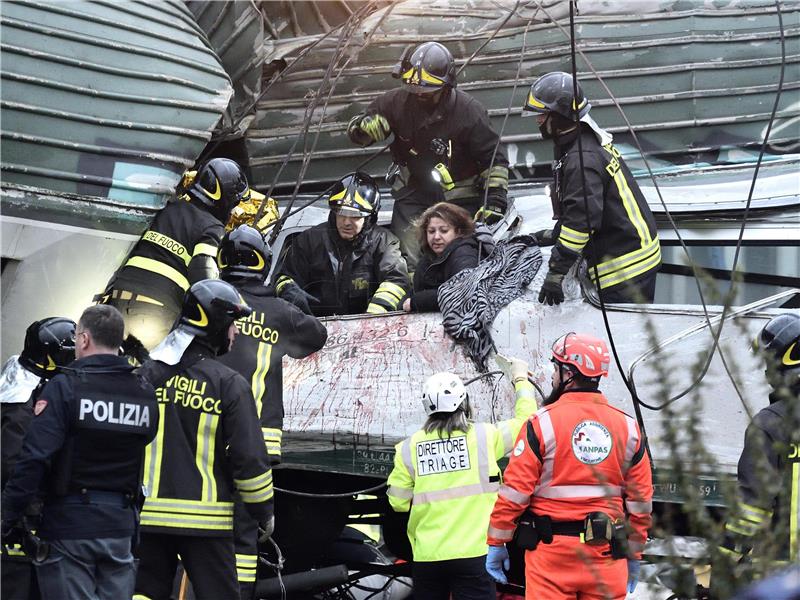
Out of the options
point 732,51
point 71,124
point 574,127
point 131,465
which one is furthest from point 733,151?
point 131,465

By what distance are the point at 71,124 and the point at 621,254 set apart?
3325 millimetres

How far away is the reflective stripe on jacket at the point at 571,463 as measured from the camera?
16.3 ft

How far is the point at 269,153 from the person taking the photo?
950 centimetres

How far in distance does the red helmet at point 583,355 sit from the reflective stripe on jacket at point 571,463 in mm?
109

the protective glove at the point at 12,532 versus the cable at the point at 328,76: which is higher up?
the cable at the point at 328,76

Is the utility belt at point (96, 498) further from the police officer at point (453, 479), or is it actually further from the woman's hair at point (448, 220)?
the woman's hair at point (448, 220)

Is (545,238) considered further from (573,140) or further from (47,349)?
(47,349)

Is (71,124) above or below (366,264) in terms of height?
above

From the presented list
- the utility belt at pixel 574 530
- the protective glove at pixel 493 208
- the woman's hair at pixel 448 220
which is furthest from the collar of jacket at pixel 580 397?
the protective glove at pixel 493 208

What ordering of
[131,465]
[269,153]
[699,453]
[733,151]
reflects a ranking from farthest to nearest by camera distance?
[269,153] → [733,151] → [131,465] → [699,453]

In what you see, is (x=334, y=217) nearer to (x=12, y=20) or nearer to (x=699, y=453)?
(x=12, y=20)

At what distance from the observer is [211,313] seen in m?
5.30

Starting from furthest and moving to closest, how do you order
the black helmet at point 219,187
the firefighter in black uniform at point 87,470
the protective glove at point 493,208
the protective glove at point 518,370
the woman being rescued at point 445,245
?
1. the protective glove at point 493,208
2. the black helmet at point 219,187
3. the woman being rescued at point 445,245
4. the protective glove at point 518,370
5. the firefighter in black uniform at point 87,470

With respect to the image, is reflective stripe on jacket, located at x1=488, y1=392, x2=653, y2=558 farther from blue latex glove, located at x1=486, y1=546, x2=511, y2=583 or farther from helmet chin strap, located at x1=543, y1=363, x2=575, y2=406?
blue latex glove, located at x1=486, y1=546, x2=511, y2=583
